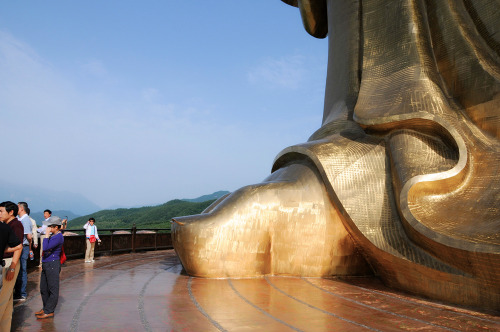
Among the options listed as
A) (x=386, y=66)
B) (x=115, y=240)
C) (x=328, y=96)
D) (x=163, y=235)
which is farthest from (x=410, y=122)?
(x=163, y=235)

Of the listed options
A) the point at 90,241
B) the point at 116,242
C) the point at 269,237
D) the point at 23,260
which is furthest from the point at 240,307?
the point at 116,242

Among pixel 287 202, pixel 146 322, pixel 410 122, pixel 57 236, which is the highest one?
pixel 410 122

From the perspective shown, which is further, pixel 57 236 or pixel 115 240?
pixel 115 240

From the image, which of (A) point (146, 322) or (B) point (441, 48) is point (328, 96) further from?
(A) point (146, 322)

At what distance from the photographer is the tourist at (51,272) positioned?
491cm

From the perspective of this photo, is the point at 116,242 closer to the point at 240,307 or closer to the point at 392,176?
the point at 240,307

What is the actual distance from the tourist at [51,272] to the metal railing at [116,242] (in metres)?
4.76

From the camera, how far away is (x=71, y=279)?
304 inches

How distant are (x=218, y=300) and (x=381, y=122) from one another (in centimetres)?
399

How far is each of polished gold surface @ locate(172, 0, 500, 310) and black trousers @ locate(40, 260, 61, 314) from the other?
2679 mm

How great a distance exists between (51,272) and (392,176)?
207 inches

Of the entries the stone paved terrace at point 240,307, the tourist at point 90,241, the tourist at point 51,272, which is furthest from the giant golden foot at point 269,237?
the tourist at point 90,241

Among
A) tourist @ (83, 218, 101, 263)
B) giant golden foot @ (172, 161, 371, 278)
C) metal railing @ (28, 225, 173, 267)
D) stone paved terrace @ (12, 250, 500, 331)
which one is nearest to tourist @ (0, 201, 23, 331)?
stone paved terrace @ (12, 250, 500, 331)

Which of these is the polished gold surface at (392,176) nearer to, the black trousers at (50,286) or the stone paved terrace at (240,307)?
the stone paved terrace at (240,307)
